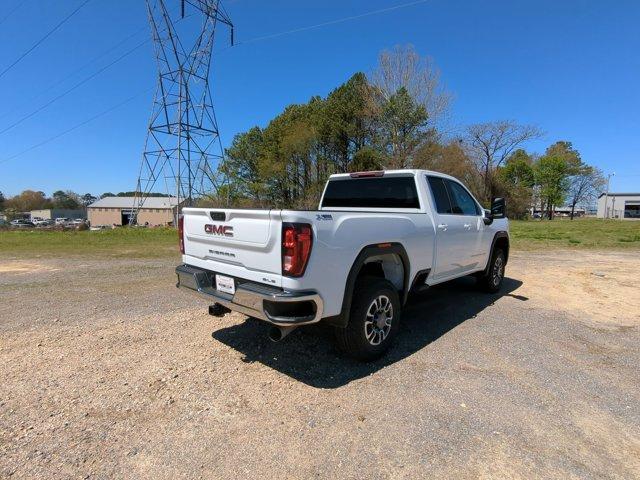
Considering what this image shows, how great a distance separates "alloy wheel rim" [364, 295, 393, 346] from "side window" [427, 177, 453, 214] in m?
1.69

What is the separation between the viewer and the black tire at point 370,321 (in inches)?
141

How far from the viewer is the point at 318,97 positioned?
3728 cm

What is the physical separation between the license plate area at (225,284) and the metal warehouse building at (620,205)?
308 ft

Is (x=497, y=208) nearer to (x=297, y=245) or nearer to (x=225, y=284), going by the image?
(x=297, y=245)

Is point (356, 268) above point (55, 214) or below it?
above

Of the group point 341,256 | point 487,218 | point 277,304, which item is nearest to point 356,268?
point 341,256

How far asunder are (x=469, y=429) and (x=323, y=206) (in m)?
3.66

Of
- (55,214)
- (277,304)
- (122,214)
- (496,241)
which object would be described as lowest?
(55,214)

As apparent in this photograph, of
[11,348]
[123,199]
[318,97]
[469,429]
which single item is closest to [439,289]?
[469,429]

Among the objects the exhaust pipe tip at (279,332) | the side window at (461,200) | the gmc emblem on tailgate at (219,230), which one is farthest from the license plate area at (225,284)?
the side window at (461,200)

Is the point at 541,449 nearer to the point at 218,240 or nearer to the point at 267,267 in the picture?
the point at 267,267

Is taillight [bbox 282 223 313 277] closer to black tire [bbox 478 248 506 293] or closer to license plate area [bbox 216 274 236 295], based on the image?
license plate area [bbox 216 274 236 295]

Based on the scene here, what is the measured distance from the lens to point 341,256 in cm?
331

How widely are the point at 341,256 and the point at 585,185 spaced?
272 feet
